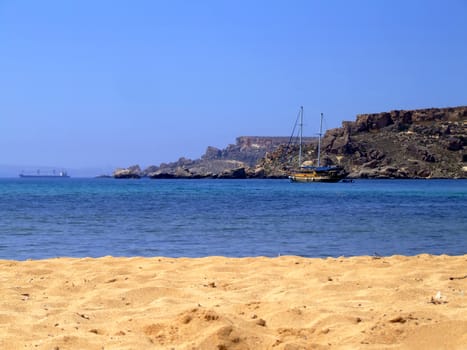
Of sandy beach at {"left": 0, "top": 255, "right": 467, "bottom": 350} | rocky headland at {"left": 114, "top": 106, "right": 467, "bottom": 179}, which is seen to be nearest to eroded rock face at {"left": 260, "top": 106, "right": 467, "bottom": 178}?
rocky headland at {"left": 114, "top": 106, "right": 467, "bottom": 179}

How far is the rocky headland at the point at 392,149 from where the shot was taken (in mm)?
123125

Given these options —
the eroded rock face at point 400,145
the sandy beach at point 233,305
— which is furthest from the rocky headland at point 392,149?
the sandy beach at point 233,305

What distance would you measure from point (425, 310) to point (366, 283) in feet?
5.30

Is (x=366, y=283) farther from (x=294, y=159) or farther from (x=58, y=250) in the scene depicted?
(x=294, y=159)

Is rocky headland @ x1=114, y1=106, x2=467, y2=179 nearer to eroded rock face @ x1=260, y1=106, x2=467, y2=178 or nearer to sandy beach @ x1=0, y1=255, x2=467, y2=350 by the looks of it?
eroded rock face @ x1=260, y1=106, x2=467, y2=178

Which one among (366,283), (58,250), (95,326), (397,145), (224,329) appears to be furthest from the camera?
(397,145)

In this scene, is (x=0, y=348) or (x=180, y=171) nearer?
(x=0, y=348)

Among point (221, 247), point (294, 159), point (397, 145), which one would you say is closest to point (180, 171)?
point (294, 159)

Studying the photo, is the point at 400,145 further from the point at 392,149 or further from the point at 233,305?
the point at 233,305

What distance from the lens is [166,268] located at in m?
8.06

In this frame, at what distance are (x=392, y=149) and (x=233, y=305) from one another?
136 metres

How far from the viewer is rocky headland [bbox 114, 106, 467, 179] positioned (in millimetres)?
123125

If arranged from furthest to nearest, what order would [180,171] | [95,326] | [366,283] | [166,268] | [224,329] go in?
[180,171] → [166,268] → [366,283] → [95,326] → [224,329]

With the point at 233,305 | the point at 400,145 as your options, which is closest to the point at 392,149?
the point at 400,145
